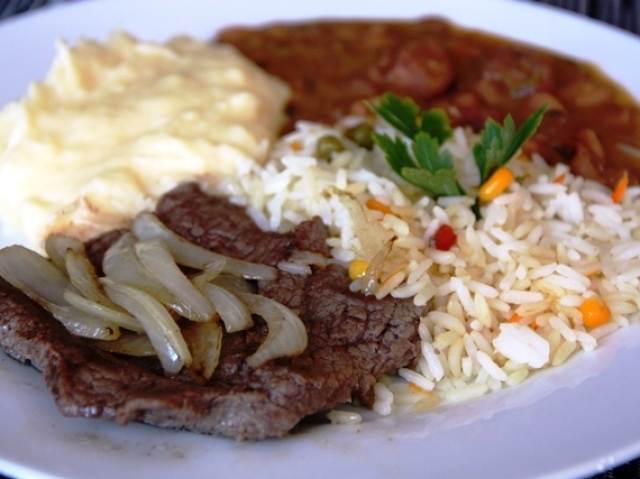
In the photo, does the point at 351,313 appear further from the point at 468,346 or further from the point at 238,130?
the point at 238,130

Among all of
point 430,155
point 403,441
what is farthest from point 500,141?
point 403,441

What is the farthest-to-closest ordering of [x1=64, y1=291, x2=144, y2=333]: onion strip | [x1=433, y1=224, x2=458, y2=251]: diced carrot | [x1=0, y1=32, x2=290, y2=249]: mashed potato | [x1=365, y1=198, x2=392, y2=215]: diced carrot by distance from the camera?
[x1=0, y1=32, x2=290, y2=249]: mashed potato
[x1=365, y1=198, x2=392, y2=215]: diced carrot
[x1=433, y1=224, x2=458, y2=251]: diced carrot
[x1=64, y1=291, x2=144, y2=333]: onion strip

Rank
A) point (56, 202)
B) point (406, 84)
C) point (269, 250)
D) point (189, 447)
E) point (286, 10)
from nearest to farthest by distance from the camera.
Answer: point (189, 447) < point (269, 250) < point (56, 202) < point (406, 84) < point (286, 10)

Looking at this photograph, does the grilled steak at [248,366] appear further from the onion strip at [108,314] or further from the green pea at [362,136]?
the green pea at [362,136]

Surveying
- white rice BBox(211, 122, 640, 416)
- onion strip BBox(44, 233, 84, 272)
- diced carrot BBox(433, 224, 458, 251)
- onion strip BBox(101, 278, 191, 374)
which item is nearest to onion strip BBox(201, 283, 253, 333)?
onion strip BBox(101, 278, 191, 374)

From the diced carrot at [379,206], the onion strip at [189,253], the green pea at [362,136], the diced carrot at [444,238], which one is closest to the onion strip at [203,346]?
the onion strip at [189,253]

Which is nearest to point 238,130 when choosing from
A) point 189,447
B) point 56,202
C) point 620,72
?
point 56,202

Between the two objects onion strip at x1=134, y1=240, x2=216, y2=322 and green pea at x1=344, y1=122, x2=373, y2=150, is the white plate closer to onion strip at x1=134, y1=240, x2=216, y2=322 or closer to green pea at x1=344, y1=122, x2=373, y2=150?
onion strip at x1=134, y1=240, x2=216, y2=322
